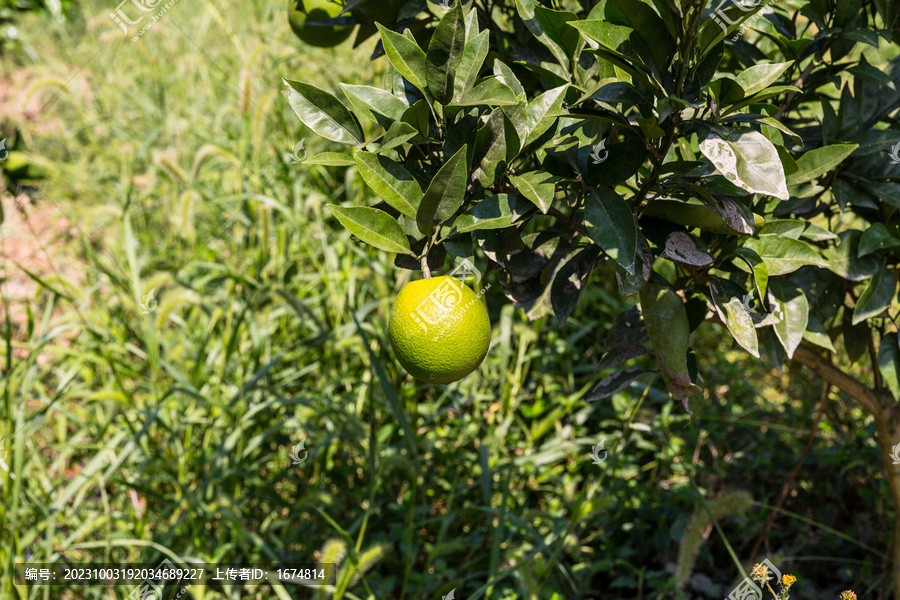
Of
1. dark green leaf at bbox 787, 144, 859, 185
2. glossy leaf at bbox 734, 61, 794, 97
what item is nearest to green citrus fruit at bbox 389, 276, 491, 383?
glossy leaf at bbox 734, 61, 794, 97

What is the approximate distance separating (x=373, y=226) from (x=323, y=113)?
6.5 inches

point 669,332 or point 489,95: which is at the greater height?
point 489,95

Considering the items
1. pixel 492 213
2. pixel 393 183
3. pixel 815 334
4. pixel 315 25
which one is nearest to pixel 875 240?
pixel 815 334

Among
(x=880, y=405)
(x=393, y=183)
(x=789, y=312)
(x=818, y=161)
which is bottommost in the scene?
(x=880, y=405)

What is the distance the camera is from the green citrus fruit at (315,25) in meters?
1.07

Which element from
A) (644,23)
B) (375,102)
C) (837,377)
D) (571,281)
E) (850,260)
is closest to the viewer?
(644,23)

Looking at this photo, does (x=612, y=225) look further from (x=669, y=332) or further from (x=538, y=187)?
(x=669, y=332)

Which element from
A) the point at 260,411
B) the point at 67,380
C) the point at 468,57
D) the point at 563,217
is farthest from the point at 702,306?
the point at 67,380

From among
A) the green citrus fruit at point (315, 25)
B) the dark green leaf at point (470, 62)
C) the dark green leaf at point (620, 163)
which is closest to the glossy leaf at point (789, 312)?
the dark green leaf at point (620, 163)

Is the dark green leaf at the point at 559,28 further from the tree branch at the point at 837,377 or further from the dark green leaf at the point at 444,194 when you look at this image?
the tree branch at the point at 837,377

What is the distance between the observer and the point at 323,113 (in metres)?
0.79

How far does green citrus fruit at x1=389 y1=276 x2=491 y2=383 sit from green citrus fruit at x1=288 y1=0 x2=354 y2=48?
0.56m

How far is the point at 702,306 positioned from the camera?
992 millimetres

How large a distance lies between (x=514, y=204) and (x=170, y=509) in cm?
126
